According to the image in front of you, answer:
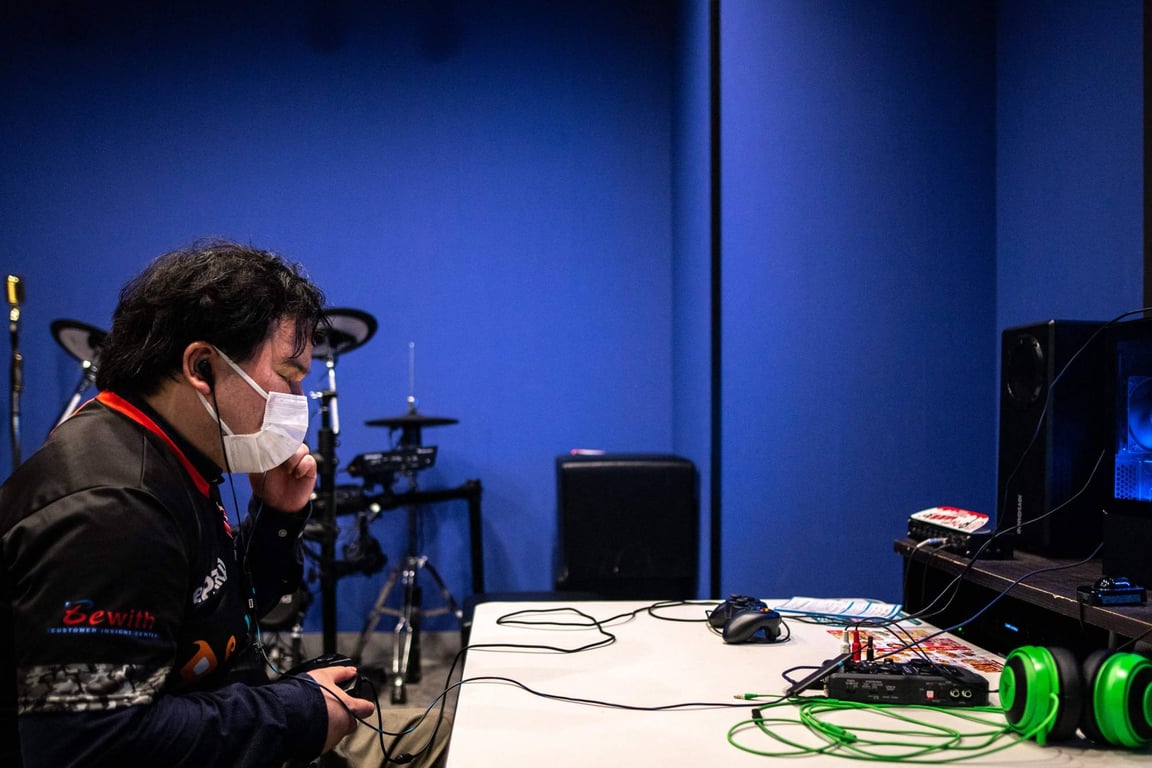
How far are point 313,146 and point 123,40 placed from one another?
97 centimetres

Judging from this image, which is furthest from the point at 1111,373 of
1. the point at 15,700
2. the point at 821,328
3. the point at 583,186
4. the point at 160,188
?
the point at 160,188

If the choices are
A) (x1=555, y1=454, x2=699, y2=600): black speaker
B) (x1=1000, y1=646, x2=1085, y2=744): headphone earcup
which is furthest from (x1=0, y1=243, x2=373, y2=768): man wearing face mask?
(x1=555, y1=454, x2=699, y2=600): black speaker

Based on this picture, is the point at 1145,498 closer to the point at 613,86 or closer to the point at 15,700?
the point at 15,700

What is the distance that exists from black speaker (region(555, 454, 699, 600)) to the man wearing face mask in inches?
69.0

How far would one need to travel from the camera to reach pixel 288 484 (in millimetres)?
1367

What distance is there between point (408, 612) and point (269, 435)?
2246 mm

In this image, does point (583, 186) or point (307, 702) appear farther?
point (583, 186)

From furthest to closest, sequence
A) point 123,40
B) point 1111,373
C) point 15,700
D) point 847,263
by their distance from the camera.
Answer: point 123,40
point 847,263
point 1111,373
point 15,700

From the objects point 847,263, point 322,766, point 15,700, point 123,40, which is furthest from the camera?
point 123,40

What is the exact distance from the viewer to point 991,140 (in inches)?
98.7

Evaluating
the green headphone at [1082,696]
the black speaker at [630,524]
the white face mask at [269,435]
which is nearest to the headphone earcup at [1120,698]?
the green headphone at [1082,696]

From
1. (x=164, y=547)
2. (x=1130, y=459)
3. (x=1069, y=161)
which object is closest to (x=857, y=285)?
(x=1069, y=161)

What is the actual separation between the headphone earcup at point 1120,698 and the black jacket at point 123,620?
874mm

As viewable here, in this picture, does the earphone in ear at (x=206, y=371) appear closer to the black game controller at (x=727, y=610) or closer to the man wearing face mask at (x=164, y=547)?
the man wearing face mask at (x=164, y=547)
